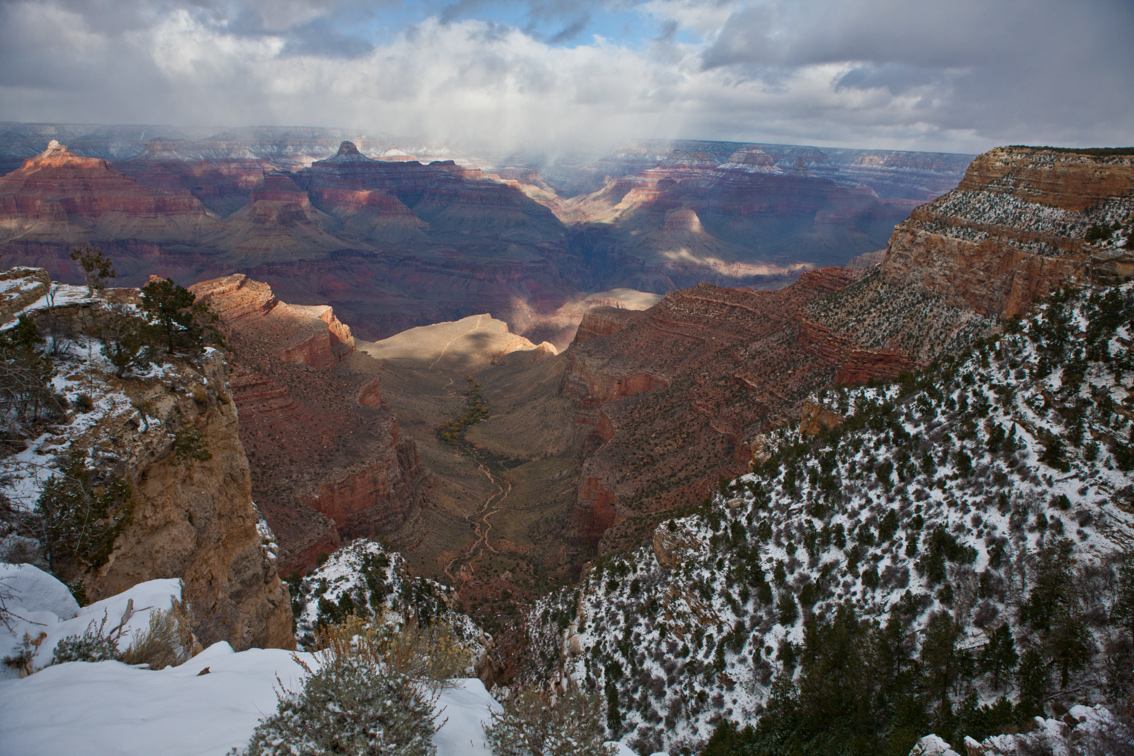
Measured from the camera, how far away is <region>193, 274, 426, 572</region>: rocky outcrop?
31.9 meters

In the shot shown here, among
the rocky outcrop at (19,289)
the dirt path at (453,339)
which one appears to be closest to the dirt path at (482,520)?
the rocky outcrop at (19,289)

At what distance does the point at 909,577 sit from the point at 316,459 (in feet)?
109

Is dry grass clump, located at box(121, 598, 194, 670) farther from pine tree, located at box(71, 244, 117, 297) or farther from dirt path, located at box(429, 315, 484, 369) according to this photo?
dirt path, located at box(429, 315, 484, 369)

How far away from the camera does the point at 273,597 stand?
1616 centimetres

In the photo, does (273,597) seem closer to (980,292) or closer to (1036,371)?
(1036,371)

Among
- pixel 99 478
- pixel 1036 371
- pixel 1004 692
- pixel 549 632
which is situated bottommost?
pixel 549 632

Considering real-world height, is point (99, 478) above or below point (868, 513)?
above

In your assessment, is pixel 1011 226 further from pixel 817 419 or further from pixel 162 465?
pixel 162 465

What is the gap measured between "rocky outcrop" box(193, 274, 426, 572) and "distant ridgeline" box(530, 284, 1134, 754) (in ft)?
56.9

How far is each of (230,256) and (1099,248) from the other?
162 metres

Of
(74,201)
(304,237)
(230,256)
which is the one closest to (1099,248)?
(230,256)

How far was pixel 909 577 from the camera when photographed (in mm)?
13891

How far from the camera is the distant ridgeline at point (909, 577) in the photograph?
35.3 feet

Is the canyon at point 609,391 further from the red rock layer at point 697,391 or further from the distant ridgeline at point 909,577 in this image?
the distant ridgeline at point 909,577
